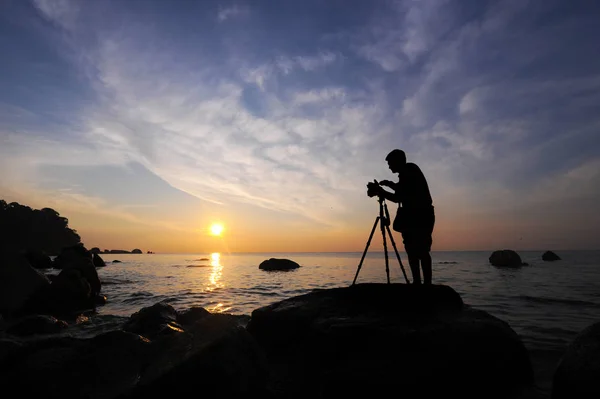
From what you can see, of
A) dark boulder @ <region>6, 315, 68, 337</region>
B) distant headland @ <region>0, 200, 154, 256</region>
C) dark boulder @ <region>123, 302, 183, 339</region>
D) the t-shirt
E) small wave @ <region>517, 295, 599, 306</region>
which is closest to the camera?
the t-shirt

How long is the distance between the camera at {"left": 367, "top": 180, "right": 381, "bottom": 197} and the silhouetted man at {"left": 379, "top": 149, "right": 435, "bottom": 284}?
0.47 metres

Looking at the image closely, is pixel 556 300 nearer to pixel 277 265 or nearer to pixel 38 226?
pixel 277 265

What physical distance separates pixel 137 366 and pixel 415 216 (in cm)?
623

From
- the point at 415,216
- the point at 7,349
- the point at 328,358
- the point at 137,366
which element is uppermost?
the point at 415,216

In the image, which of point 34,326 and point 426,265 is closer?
point 426,265

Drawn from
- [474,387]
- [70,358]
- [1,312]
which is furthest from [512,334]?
[1,312]

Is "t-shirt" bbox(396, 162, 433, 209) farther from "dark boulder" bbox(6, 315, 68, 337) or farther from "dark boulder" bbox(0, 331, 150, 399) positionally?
"dark boulder" bbox(6, 315, 68, 337)

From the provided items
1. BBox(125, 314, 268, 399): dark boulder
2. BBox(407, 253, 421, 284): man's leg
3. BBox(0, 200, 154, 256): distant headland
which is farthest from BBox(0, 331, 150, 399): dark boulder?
BBox(0, 200, 154, 256): distant headland

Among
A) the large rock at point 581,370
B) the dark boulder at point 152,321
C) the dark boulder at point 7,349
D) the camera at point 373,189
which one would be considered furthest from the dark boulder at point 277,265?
the large rock at point 581,370

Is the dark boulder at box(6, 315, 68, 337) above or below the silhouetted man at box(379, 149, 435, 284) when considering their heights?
below

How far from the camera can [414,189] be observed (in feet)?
22.5

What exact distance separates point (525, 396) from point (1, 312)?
17014 millimetres

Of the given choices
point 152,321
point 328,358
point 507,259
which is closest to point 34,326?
point 152,321

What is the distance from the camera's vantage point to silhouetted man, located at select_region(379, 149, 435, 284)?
6.72m
